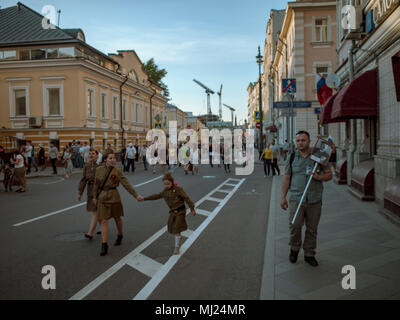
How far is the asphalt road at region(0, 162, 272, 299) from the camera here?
487 centimetres

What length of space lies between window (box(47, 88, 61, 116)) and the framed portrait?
2847cm

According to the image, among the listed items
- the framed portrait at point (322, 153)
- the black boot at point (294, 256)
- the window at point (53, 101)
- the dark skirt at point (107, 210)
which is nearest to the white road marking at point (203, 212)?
the dark skirt at point (107, 210)

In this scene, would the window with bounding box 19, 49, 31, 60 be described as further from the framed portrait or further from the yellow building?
the framed portrait

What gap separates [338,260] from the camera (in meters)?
5.74

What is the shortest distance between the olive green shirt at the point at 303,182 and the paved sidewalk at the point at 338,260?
0.95 m

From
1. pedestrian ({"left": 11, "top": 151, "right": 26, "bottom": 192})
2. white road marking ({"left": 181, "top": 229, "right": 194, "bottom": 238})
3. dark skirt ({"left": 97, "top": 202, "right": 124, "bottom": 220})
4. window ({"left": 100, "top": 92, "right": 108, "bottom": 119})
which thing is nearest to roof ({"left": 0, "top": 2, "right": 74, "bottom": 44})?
window ({"left": 100, "top": 92, "right": 108, "bottom": 119})

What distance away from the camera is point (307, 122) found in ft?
112

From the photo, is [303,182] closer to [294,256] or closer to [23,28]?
[294,256]

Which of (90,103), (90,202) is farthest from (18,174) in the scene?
(90,103)

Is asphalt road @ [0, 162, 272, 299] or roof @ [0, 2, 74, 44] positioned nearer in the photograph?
asphalt road @ [0, 162, 272, 299]

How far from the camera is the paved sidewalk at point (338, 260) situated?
459cm

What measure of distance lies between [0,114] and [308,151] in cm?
3101

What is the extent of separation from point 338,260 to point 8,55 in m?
32.3
